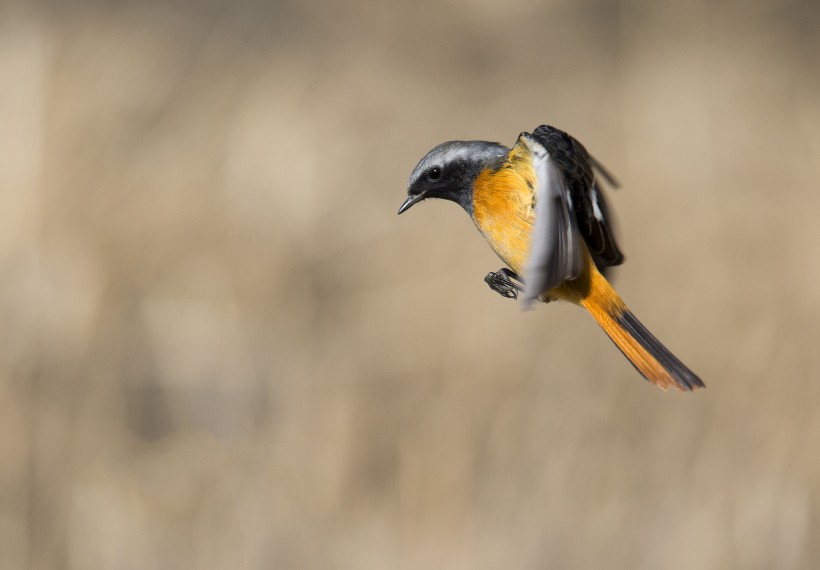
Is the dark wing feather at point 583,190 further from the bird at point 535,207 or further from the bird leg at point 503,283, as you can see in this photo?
the bird leg at point 503,283

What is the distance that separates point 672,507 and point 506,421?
3.47ft

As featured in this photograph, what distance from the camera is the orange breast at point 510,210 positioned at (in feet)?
9.27

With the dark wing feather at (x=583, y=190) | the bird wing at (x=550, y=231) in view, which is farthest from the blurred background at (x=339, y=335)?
the bird wing at (x=550, y=231)

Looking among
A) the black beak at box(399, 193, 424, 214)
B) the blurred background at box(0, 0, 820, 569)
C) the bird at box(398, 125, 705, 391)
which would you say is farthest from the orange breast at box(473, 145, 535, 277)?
the blurred background at box(0, 0, 820, 569)

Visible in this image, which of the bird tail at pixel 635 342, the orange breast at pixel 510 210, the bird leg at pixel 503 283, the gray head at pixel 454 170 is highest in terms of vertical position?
the gray head at pixel 454 170

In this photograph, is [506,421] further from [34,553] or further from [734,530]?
[34,553]

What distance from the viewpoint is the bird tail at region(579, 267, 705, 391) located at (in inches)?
103

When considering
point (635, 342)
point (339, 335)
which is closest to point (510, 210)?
point (635, 342)

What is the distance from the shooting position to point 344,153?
6828 mm

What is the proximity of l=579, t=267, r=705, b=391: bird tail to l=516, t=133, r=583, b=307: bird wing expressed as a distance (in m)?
0.34

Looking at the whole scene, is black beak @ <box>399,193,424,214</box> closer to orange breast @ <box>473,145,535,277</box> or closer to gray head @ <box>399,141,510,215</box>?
gray head @ <box>399,141,510,215</box>

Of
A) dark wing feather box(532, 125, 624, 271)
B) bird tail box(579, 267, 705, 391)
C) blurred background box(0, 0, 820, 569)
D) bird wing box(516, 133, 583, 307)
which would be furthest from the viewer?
blurred background box(0, 0, 820, 569)

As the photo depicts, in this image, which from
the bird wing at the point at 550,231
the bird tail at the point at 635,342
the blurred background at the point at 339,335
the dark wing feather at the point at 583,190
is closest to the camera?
the bird wing at the point at 550,231

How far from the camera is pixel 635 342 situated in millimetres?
2801
